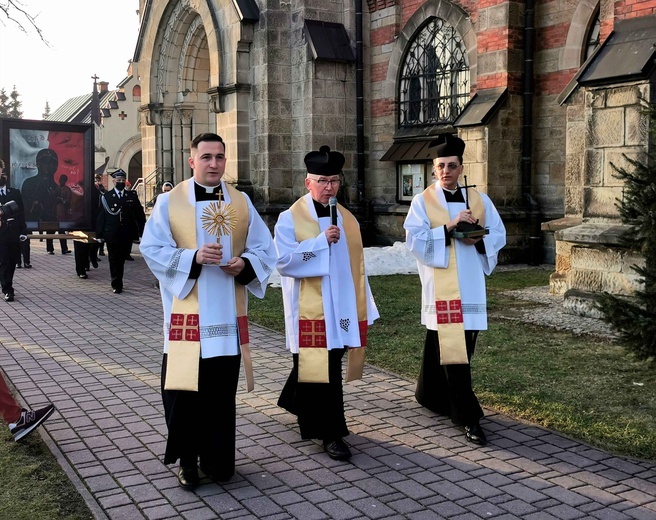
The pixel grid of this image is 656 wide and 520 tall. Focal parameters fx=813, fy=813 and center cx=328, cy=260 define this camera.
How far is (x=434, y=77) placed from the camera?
1708 centimetres

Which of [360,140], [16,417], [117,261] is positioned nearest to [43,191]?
[117,261]

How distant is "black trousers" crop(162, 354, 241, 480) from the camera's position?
193 inches

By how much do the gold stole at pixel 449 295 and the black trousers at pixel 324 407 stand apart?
0.80m

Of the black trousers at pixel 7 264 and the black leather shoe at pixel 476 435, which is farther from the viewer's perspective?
the black trousers at pixel 7 264

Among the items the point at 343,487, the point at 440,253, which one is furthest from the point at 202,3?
Answer: the point at 343,487

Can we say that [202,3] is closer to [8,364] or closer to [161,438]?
[8,364]

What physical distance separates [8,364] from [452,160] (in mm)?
4961

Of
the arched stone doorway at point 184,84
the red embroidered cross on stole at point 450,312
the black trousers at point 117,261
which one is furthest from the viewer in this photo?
the arched stone doorway at point 184,84

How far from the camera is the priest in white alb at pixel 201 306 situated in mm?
4902

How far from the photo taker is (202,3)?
19203 mm

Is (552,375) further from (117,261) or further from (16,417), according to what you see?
(117,261)

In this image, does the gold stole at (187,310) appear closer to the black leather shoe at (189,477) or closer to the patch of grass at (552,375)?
the black leather shoe at (189,477)

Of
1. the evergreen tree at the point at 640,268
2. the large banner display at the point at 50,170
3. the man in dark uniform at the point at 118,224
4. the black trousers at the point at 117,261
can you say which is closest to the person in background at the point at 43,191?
the large banner display at the point at 50,170

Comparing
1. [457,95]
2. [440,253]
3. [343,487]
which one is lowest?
[343,487]
